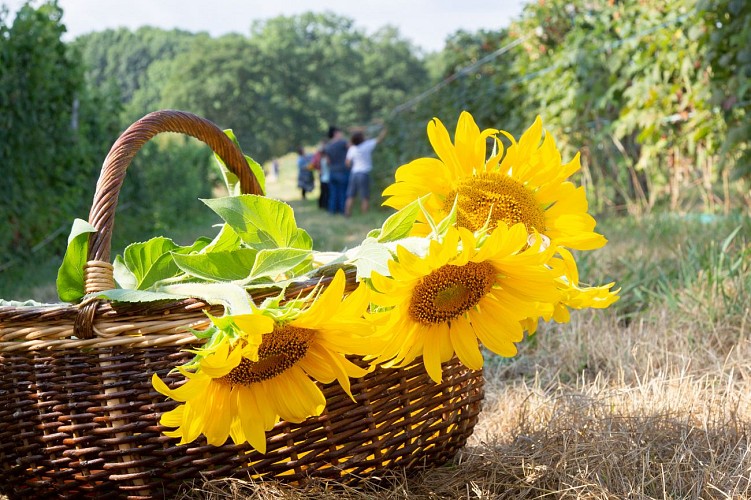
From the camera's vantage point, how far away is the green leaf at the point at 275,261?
1.11m

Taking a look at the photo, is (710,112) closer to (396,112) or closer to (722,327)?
(722,327)

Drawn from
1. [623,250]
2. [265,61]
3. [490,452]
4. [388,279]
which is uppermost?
[265,61]

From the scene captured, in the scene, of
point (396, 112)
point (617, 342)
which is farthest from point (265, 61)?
point (617, 342)

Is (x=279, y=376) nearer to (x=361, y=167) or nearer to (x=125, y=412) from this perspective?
(x=125, y=412)

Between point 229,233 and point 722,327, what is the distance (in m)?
1.55

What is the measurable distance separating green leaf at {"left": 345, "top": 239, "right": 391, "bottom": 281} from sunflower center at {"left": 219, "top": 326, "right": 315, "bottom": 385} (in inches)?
4.6

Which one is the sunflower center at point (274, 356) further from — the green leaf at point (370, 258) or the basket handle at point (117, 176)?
the basket handle at point (117, 176)

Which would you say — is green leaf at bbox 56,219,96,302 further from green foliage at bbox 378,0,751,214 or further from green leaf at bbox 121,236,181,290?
green foliage at bbox 378,0,751,214

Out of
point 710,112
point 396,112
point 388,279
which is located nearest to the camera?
point 388,279

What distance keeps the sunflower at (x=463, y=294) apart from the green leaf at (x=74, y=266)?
0.54 metres

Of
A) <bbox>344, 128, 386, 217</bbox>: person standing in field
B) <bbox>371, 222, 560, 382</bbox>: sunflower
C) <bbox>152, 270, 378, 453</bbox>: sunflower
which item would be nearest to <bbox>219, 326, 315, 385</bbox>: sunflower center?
<bbox>152, 270, 378, 453</bbox>: sunflower

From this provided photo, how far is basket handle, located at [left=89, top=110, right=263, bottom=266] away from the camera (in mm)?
1265

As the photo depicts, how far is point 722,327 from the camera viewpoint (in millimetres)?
2195

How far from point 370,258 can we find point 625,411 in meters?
0.85
